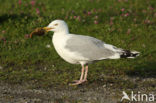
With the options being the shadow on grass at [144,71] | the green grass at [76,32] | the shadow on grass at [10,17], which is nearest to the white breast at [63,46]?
the green grass at [76,32]

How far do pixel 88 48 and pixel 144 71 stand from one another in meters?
2.75

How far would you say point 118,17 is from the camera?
1598 centimetres

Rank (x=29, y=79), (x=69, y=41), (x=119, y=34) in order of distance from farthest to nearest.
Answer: (x=119, y=34) < (x=29, y=79) < (x=69, y=41)

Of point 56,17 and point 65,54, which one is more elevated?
point 56,17

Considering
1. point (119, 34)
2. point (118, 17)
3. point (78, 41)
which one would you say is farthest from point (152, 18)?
point (78, 41)

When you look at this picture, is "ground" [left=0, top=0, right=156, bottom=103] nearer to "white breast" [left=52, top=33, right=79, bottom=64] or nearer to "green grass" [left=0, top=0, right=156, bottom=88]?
"green grass" [left=0, top=0, right=156, bottom=88]

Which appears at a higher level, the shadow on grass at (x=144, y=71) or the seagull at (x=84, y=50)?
the seagull at (x=84, y=50)

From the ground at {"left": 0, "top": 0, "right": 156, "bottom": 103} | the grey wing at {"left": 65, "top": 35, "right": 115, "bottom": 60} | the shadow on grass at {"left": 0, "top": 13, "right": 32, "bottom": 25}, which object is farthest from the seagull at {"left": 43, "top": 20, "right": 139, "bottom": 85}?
the shadow on grass at {"left": 0, "top": 13, "right": 32, "bottom": 25}

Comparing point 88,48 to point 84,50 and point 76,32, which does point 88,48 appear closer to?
point 84,50

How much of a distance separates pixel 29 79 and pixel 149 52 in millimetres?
4899

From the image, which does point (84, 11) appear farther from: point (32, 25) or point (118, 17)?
point (32, 25)

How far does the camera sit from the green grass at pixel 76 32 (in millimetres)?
11219

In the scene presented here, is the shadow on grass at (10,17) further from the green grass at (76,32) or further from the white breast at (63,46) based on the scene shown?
the white breast at (63,46)

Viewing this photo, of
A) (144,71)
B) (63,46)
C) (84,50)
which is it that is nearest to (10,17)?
(63,46)
